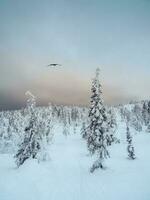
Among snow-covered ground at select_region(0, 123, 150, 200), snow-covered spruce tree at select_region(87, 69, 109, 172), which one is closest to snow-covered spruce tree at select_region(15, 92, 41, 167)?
snow-covered ground at select_region(0, 123, 150, 200)

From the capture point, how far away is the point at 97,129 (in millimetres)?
39094

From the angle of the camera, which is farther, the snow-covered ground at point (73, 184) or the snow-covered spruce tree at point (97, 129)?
the snow-covered spruce tree at point (97, 129)

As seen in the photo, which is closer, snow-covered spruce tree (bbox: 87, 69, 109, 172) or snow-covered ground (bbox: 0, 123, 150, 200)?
snow-covered ground (bbox: 0, 123, 150, 200)

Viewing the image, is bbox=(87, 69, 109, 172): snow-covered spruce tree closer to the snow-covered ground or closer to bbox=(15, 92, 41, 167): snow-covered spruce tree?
the snow-covered ground

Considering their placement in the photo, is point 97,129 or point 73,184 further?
point 97,129

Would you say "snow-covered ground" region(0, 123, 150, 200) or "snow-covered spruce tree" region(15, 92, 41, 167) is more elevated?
"snow-covered spruce tree" region(15, 92, 41, 167)

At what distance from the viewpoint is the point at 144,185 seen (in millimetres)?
29953

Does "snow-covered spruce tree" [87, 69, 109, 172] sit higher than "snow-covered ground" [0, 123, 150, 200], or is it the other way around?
"snow-covered spruce tree" [87, 69, 109, 172]

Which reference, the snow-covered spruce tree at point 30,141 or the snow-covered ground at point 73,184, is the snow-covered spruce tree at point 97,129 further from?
the snow-covered spruce tree at point 30,141

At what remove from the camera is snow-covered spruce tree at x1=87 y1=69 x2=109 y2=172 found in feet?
128

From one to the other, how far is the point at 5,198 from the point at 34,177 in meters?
9.29

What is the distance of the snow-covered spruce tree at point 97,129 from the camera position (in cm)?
3906

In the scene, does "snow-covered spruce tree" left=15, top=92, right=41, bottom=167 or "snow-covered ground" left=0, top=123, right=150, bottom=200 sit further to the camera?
"snow-covered spruce tree" left=15, top=92, right=41, bottom=167

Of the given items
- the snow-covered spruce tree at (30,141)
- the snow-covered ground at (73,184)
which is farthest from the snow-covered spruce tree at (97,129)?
the snow-covered spruce tree at (30,141)
